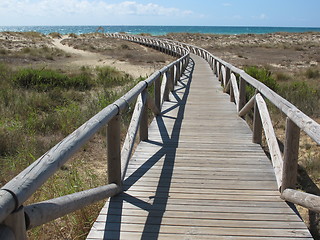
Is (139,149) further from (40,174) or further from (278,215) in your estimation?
(40,174)

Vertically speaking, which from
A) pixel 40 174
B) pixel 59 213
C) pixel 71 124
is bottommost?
pixel 71 124

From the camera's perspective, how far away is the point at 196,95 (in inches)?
419

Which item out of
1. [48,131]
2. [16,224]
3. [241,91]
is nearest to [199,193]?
[16,224]

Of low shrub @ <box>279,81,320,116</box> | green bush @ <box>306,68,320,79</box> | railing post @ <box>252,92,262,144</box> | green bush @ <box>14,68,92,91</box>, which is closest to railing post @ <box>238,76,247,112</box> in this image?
railing post @ <box>252,92,262,144</box>

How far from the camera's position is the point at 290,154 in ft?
12.1

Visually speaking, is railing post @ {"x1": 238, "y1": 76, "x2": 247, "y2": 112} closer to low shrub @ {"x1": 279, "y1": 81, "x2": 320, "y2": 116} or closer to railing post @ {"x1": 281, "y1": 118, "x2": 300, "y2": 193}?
low shrub @ {"x1": 279, "y1": 81, "x2": 320, "y2": 116}

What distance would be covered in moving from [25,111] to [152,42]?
35.2 meters

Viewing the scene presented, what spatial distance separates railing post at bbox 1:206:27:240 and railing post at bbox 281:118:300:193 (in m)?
2.70

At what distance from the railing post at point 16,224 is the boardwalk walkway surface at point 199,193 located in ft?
4.70

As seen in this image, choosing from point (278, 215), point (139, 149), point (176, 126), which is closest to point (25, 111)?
point (176, 126)

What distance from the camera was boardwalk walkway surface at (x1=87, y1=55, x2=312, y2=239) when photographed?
3.23m

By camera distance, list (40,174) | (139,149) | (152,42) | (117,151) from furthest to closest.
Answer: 1. (152,42)
2. (139,149)
3. (117,151)
4. (40,174)

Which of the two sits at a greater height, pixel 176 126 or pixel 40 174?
pixel 40 174

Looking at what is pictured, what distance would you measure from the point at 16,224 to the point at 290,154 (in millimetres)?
2768
